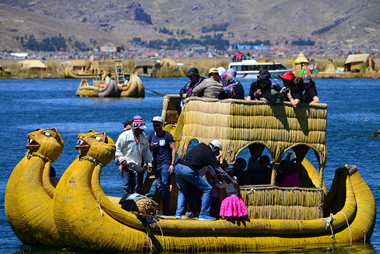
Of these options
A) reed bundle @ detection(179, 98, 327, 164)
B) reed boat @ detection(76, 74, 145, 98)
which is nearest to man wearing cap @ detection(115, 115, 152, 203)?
reed bundle @ detection(179, 98, 327, 164)

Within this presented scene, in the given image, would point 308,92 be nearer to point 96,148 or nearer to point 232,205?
point 232,205

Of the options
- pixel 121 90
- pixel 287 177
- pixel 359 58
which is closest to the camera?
pixel 287 177

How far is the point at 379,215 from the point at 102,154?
7.64 metres

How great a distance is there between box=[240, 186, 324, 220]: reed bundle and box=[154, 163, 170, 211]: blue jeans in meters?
1.48

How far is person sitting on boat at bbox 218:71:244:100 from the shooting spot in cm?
1067

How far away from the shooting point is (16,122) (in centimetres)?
3838

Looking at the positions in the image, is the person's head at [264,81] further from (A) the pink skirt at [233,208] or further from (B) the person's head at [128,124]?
(B) the person's head at [128,124]

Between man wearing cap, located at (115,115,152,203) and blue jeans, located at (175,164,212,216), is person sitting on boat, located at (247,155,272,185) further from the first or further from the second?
man wearing cap, located at (115,115,152,203)

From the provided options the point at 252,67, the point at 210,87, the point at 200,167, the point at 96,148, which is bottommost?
the point at 252,67

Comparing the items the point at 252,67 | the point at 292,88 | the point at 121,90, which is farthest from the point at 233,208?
the point at 252,67

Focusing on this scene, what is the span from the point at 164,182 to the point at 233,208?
1.54 metres

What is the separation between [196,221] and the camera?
10109mm

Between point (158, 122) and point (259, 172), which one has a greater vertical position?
point (158, 122)

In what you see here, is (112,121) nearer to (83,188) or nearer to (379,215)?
(379,215)
